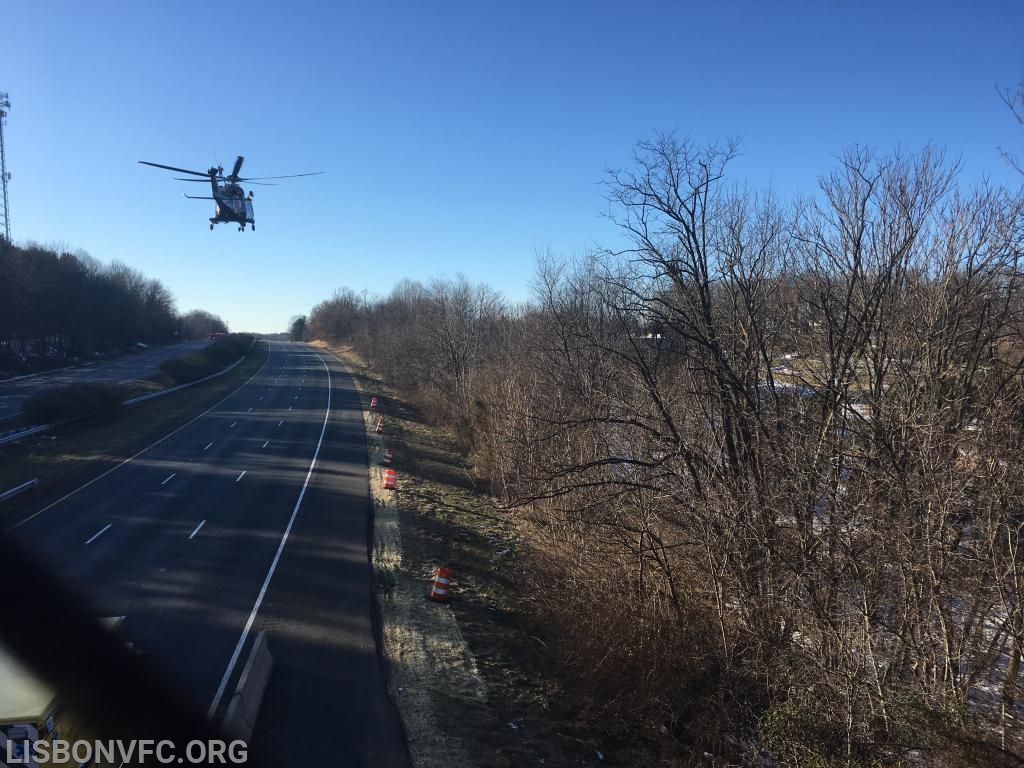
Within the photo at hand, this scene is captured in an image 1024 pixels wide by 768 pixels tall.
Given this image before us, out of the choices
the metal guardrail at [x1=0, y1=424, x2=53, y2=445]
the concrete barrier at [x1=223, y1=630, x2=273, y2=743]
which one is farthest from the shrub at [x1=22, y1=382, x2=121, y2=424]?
the concrete barrier at [x1=223, y1=630, x2=273, y2=743]

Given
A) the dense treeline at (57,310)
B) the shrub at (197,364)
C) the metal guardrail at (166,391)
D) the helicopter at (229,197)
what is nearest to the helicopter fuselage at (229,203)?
the helicopter at (229,197)

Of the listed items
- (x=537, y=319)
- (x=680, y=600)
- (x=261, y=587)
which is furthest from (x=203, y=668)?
(x=537, y=319)

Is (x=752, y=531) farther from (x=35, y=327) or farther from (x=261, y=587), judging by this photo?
(x=35, y=327)

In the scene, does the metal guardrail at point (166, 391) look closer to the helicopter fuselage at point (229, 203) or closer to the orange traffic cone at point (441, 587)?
the helicopter fuselage at point (229, 203)

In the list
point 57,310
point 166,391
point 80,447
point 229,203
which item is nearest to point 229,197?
point 229,203

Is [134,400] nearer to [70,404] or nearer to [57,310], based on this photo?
[70,404]

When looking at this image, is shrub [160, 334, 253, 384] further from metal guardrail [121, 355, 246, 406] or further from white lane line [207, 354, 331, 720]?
white lane line [207, 354, 331, 720]
